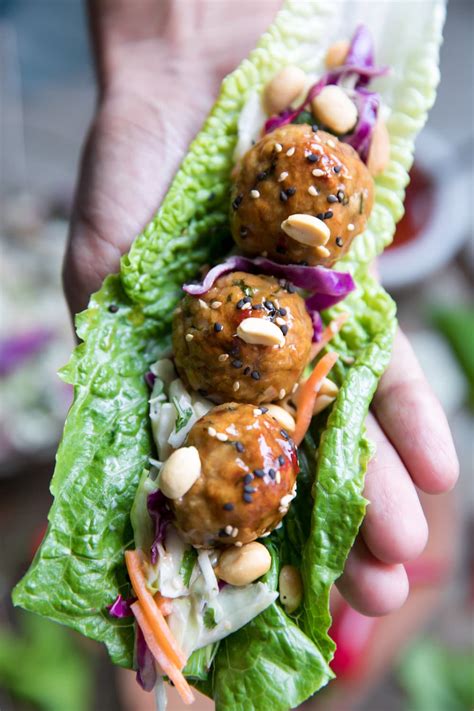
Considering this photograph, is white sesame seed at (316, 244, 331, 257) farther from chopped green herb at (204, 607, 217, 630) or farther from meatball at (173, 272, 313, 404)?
chopped green herb at (204, 607, 217, 630)

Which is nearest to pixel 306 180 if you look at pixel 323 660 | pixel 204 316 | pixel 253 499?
pixel 204 316

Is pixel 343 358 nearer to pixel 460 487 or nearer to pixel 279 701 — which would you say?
pixel 279 701

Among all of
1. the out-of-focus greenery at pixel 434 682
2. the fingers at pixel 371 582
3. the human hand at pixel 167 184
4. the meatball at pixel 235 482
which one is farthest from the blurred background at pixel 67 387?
the meatball at pixel 235 482

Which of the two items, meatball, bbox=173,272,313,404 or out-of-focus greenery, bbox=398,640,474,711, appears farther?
out-of-focus greenery, bbox=398,640,474,711

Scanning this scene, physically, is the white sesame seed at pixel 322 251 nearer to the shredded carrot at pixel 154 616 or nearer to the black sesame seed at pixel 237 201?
the black sesame seed at pixel 237 201

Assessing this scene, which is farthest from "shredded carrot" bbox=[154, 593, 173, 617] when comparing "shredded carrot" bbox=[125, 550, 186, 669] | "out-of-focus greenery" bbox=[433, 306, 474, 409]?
"out-of-focus greenery" bbox=[433, 306, 474, 409]
